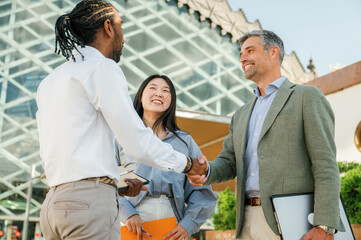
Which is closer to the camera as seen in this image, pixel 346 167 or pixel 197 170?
pixel 197 170

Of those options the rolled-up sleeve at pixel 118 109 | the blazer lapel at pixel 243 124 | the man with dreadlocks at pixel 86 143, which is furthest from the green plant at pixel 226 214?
the rolled-up sleeve at pixel 118 109

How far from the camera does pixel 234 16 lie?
13.4 metres

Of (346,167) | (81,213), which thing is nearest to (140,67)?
(346,167)

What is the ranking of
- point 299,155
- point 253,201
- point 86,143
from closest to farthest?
point 86,143
point 299,155
point 253,201

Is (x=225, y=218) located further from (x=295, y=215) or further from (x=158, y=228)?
(x=295, y=215)

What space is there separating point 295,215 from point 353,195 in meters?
3.47

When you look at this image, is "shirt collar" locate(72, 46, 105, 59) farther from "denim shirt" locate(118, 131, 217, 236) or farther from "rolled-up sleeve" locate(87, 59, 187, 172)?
"denim shirt" locate(118, 131, 217, 236)

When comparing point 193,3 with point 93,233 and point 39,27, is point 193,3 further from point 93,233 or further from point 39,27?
point 93,233

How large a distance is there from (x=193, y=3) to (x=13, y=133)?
6.43 m

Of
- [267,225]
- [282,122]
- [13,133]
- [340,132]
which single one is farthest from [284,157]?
[13,133]

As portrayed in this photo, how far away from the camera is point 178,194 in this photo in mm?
3158

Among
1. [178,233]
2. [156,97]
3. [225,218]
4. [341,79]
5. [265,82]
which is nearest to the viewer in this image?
[178,233]

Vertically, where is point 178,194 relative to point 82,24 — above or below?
below

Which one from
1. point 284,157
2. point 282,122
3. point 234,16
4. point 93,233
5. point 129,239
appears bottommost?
point 129,239
